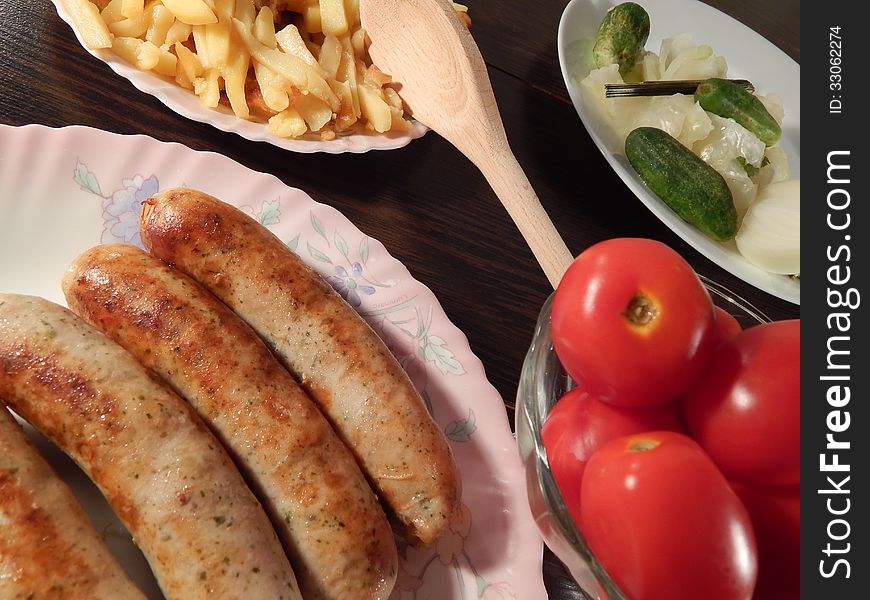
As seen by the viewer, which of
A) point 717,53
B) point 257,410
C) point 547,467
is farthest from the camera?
point 717,53

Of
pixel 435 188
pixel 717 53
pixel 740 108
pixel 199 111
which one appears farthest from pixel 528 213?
pixel 717 53

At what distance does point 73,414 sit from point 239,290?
33cm

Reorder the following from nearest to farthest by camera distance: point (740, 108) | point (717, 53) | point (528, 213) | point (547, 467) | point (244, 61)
A: point (547, 467) → point (528, 213) → point (244, 61) → point (740, 108) → point (717, 53)

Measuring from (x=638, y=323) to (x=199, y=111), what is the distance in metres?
1.07

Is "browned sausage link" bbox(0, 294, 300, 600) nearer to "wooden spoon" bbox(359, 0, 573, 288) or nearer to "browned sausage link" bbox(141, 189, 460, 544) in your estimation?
"browned sausage link" bbox(141, 189, 460, 544)

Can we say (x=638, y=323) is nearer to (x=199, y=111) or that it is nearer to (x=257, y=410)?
(x=257, y=410)

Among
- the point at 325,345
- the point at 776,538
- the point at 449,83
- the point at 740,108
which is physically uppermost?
the point at 449,83

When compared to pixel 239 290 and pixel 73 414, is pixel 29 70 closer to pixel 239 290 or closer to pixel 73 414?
pixel 239 290

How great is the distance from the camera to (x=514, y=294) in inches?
63.7

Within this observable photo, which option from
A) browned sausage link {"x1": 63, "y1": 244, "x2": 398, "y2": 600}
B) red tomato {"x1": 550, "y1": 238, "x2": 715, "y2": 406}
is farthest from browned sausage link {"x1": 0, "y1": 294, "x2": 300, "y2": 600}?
red tomato {"x1": 550, "y1": 238, "x2": 715, "y2": 406}

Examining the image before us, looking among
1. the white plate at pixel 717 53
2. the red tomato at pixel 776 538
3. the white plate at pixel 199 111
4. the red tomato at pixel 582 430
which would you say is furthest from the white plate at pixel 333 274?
the white plate at pixel 717 53

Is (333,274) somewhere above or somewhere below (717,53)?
below

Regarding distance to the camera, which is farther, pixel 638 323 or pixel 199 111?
pixel 199 111

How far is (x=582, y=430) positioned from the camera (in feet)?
3.39
